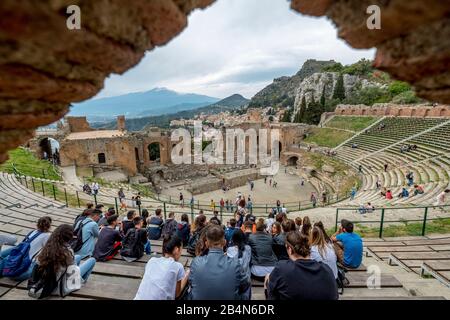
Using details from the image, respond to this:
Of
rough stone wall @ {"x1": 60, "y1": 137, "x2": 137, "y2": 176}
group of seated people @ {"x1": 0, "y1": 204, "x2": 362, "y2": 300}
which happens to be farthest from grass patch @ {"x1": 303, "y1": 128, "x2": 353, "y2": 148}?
group of seated people @ {"x1": 0, "y1": 204, "x2": 362, "y2": 300}

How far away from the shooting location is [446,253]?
17.9 ft

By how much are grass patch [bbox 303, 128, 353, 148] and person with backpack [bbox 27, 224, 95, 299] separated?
3238 centimetres

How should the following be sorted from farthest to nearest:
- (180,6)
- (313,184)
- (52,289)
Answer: (313,184) → (52,289) → (180,6)

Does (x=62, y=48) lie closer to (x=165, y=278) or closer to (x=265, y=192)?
(x=165, y=278)

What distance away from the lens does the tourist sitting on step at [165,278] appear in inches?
110

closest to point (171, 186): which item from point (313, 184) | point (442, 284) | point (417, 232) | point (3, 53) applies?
point (313, 184)

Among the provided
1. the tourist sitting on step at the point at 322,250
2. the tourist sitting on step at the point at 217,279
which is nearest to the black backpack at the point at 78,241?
the tourist sitting on step at the point at 217,279

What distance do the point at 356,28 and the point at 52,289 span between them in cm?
414

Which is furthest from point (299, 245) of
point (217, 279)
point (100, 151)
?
point (100, 151)

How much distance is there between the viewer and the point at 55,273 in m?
3.06

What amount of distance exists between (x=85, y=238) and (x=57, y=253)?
143cm

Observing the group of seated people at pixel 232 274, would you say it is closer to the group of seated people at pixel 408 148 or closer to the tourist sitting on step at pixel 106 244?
the tourist sitting on step at pixel 106 244

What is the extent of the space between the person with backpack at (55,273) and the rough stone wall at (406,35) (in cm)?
373
